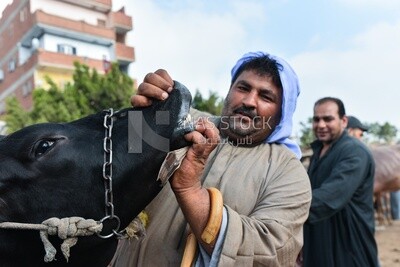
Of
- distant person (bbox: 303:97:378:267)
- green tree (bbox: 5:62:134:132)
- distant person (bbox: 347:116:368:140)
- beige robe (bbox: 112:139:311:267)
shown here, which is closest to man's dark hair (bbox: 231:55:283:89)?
beige robe (bbox: 112:139:311:267)

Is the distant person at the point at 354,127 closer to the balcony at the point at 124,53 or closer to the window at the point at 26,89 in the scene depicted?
the window at the point at 26,89

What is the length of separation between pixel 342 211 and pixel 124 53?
26.7 meters

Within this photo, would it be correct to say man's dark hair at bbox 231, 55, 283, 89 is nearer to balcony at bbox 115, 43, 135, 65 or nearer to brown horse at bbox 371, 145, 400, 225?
brown horse at bbox 371, 145, 400, 225

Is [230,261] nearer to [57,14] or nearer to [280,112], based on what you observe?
[280,112]

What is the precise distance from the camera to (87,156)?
4.24 ft

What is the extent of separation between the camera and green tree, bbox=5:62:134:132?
14570 mm

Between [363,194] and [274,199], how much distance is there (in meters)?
2.15

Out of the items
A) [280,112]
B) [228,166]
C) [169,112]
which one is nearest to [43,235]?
[169,112]

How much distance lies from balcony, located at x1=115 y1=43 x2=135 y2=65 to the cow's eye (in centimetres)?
2799

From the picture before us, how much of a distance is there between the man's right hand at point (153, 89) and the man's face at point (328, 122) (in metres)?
2.61

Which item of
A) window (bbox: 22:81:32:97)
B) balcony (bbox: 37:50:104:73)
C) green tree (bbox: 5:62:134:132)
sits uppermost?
balcony (bbox: 37:50:104:73)

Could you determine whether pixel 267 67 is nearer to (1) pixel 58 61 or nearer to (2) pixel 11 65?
(1) pixel 58 61

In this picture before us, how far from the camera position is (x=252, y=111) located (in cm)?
187

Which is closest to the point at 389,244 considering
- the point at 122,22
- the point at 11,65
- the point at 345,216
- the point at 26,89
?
the point at 345,216
